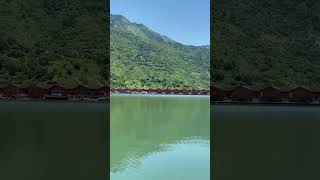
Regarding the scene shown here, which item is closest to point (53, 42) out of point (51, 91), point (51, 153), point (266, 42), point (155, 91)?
point (51, 91)

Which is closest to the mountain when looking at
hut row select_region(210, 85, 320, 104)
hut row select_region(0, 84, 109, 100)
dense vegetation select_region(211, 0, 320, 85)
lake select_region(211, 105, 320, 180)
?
dense vegetation select_region(211, 0, 320, 85)

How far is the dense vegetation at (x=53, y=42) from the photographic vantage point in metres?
75.0

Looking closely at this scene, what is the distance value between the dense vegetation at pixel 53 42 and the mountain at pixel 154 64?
3348 cm

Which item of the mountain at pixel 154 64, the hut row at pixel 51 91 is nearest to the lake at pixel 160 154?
the hut row at pixel 51 91

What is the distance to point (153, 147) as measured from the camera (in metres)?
20.7

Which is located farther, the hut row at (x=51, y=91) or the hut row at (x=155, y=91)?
the hut row at (x=155, y=91)

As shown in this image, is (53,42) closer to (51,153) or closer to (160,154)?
(160,154)

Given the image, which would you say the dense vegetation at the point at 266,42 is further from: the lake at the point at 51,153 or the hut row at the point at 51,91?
the lake at the point at 51,153

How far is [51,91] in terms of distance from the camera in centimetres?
6506

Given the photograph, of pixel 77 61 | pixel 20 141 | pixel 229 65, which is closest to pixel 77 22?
pixel 77 61

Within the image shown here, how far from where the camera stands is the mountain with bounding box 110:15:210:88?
131750 mm

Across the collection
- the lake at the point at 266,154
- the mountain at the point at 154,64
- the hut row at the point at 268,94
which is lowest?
the lake at the point at 266,154

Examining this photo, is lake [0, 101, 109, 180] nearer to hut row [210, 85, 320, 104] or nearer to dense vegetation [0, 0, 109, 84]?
→ hut row [210, 85, 320, 104]

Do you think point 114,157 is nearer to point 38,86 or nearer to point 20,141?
point 20,141
